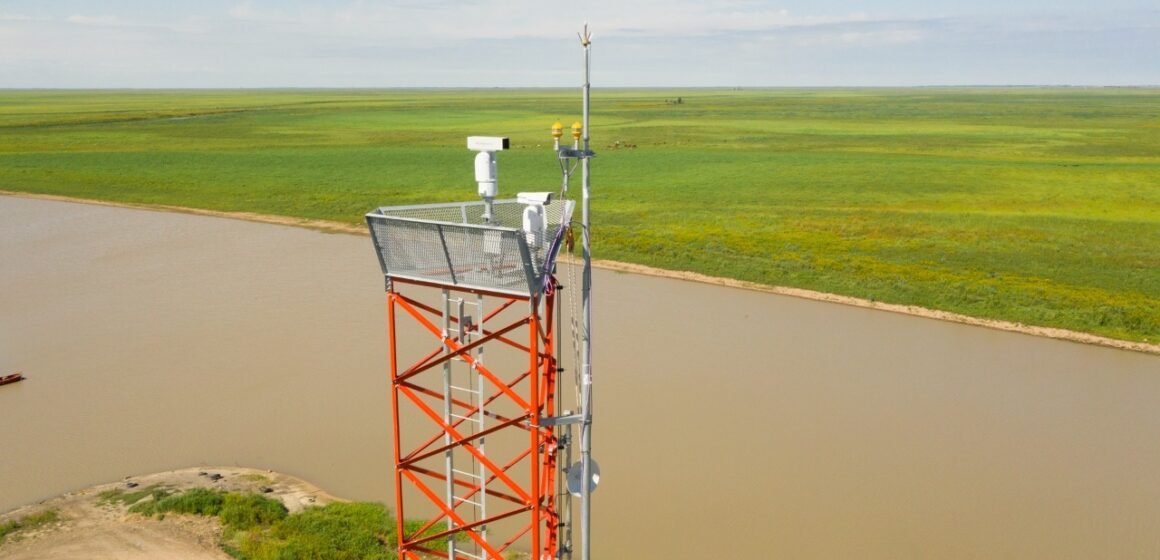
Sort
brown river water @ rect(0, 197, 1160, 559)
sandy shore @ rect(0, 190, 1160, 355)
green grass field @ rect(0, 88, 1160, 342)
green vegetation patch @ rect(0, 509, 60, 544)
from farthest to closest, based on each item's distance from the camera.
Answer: green grass field @ rect(0, 88, 1160, 342) → sandy shore @ rect(0, 190, 1160, 355) → brown river water @ rect(0, 197, 1160, 559) → green vegetation patch @ rect(0, 509, 60, 544)

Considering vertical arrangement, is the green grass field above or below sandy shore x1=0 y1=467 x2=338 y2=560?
above

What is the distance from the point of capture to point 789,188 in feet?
170

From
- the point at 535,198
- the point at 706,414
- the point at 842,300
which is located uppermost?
the point at 535,198

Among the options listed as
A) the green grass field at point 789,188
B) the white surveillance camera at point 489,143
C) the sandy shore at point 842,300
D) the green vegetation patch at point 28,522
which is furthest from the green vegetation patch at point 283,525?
the green grass field at point 789,188

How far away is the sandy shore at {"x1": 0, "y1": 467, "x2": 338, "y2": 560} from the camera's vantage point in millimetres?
13469

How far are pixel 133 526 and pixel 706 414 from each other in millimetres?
11509

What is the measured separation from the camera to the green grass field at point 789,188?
31.6 meters

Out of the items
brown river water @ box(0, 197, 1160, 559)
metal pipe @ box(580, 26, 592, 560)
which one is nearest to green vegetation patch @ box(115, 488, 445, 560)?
brown river water @ box(0, 197, 1160, 559)

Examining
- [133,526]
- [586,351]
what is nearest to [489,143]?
[586,351]

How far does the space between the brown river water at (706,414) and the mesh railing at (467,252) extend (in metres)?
7.44

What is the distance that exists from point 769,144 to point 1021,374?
55.9m

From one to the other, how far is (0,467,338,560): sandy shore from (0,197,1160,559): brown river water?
28.8 inches

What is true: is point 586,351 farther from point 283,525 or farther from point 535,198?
Answer: point 283,525

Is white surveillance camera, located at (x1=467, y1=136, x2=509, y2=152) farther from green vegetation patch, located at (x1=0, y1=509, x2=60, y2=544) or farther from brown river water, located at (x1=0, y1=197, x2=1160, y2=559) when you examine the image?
green vegetation patch, located at (x1=0, y1=509, x2=60, y2=544)
